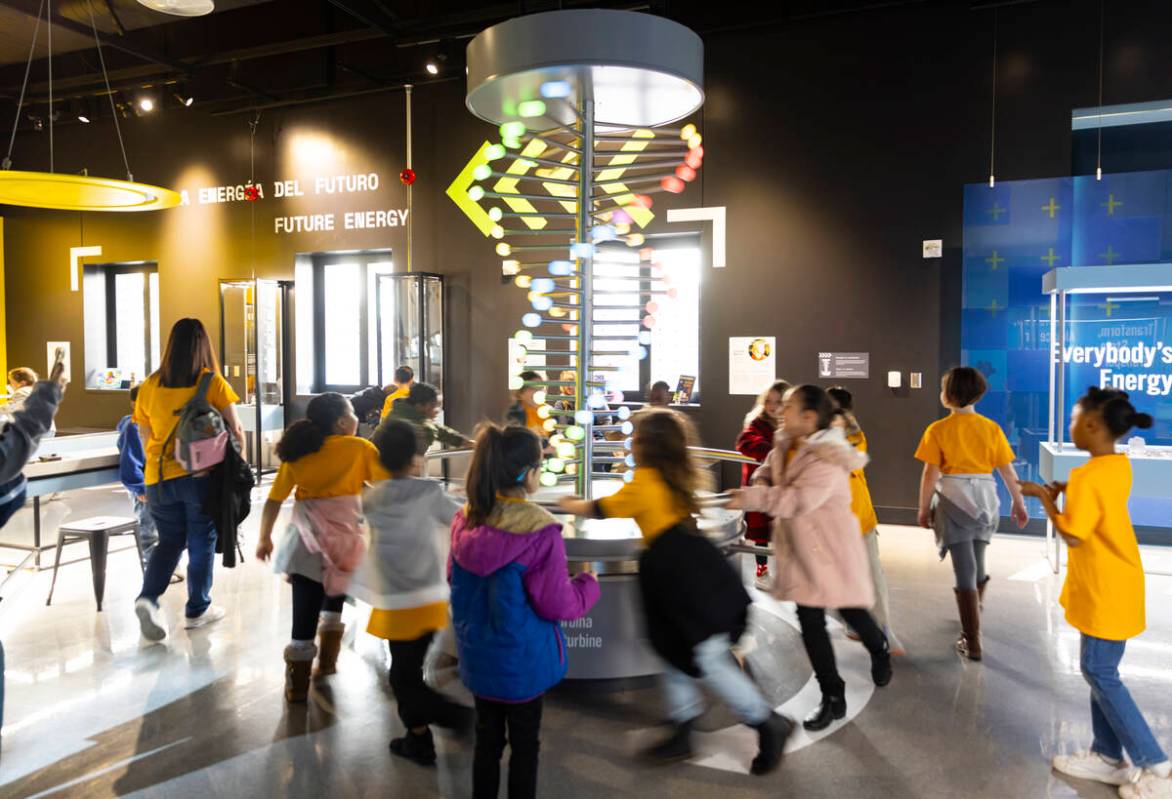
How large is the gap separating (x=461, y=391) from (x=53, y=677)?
18.0 feet

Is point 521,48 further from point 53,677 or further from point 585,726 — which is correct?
point 53,677

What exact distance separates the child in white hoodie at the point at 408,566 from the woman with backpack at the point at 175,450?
1746 mm

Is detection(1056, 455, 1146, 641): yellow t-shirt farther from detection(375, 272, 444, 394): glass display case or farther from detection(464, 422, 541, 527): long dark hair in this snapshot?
detection(375, 272, 444, 394): glass display case

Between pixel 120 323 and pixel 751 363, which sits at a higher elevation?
pixel 120 323

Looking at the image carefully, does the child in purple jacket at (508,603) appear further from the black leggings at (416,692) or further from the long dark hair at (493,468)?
the black leggings at (416,692)

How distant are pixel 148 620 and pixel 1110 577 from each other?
4.07 m

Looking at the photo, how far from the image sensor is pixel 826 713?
3.11 m

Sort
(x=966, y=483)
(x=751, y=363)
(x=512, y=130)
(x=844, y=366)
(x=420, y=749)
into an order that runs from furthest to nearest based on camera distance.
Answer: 1. (x=751, y=363)
2. (x=844, y=366)
3. (x=966, y=483)
4. (x=512, y=130)
5. (x=420, y=749)

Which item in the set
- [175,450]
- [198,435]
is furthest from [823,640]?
[175,450]

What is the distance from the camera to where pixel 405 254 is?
914cm

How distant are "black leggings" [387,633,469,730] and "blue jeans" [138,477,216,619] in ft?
6.21

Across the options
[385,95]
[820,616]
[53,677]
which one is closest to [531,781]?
[820,616]

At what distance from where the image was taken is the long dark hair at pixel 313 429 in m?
3.24

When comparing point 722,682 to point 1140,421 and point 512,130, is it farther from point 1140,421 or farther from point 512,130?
point 512,130
